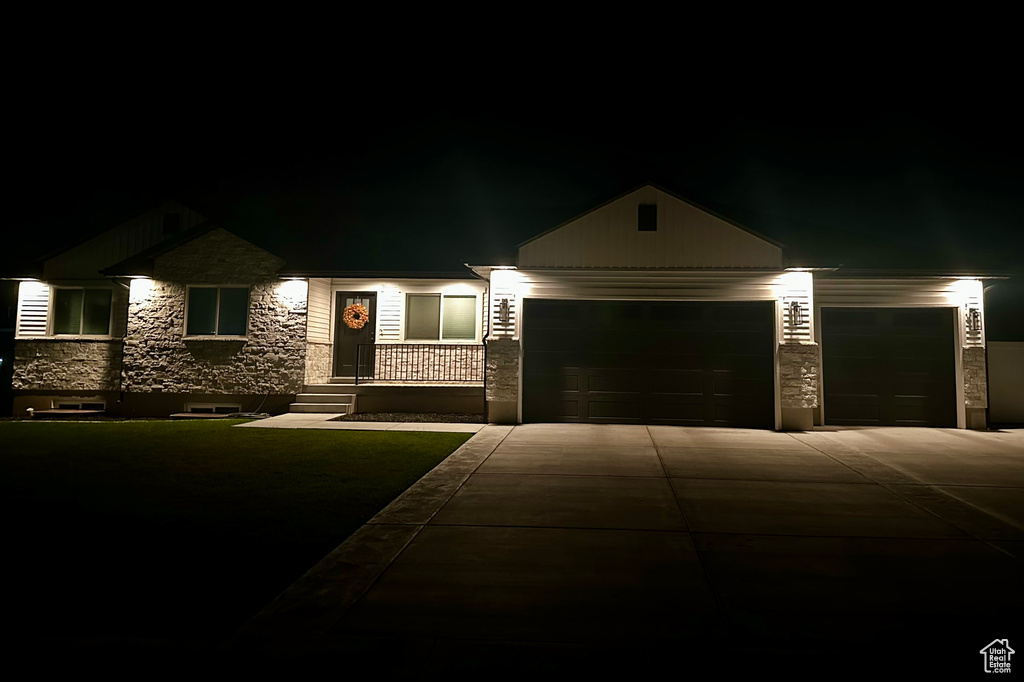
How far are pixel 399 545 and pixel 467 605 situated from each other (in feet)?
3.89

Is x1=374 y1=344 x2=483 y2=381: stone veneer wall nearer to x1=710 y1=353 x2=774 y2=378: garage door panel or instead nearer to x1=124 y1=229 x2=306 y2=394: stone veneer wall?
x1=124 y1=229 x2=306 y2=394: stone veneer wall

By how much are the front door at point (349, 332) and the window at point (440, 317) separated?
39.6 inches

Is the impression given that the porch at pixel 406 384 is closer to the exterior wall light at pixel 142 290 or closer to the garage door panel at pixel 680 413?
the garage door panel at pixel 680 413

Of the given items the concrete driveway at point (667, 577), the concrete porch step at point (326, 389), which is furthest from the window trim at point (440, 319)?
the concrete driveway at point (667, 577)

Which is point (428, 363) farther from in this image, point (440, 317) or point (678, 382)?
point (678, 382)

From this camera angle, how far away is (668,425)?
12.5 meters

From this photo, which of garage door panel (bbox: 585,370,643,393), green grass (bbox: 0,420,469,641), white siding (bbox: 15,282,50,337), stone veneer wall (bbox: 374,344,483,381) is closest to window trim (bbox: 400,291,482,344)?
stone veneer wall (bbox: 374,344,483,381)

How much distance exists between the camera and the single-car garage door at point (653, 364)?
12578 mm

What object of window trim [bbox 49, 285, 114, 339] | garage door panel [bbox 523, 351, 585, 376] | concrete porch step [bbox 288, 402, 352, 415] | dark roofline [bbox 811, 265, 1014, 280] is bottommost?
concrete porch step [bbox 288, 402, 352, 415]

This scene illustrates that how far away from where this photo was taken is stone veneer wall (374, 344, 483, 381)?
15031 millimetres

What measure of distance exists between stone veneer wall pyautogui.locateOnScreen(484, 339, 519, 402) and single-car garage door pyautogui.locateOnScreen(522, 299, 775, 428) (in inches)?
12.2

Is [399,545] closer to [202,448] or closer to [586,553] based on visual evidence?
[586,553]

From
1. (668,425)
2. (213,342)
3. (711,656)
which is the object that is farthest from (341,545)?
(213,342)

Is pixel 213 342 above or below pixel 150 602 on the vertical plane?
above
